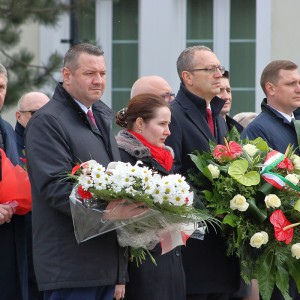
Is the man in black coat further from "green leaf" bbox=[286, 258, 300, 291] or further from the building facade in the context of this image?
the building facade

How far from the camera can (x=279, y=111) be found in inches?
341

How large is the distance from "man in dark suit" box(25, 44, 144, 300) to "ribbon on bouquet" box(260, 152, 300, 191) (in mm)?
1036

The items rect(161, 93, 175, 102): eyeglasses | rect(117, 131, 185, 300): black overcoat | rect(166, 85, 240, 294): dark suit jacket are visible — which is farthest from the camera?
rect(161, 93, 175, 102): eyeglasses

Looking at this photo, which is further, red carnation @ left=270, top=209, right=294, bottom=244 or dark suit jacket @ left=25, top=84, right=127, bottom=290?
red carnation @ left=270, top=209, right=294, bottom=244

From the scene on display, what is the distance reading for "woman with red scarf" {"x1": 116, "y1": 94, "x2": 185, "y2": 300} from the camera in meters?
7.17

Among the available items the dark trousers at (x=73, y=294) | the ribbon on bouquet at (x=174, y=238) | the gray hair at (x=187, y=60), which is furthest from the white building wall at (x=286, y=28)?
the dark trousers at (x=73, y=294)

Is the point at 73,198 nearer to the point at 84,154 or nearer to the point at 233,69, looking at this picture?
the point at 84,154

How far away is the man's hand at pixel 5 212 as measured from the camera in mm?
7562

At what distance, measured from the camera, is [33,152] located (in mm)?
6727

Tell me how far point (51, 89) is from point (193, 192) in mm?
7018

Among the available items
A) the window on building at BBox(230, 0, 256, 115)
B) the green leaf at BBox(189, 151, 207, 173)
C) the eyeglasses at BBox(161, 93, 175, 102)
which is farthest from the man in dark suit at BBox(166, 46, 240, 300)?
the window on building at BBox(230, 0, 256, 115)

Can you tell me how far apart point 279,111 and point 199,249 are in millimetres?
1439

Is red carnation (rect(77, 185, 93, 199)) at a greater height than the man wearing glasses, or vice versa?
the man wearing glasses

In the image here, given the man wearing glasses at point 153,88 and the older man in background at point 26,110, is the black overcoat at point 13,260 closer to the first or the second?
the older man in background at point 26,110
